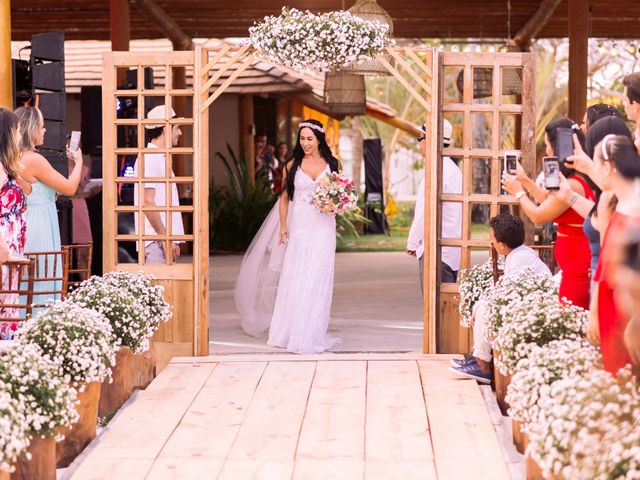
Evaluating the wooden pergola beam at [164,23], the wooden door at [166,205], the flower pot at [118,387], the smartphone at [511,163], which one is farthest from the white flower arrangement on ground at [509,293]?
the wooden pergola beam at [164,23]

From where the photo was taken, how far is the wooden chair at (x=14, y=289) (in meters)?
6.02

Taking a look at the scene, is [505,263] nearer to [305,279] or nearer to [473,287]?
[473,287]

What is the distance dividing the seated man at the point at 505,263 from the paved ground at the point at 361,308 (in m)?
1.22

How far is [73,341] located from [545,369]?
2.27 meters

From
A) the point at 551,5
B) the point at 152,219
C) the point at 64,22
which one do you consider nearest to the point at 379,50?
the point at 152,219

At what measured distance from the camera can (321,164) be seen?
28.7ft

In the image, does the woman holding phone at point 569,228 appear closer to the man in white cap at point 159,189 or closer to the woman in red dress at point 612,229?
the woman in red dress at point 612,229

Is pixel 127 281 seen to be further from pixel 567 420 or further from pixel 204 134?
pixel 567 420

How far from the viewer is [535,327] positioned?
216 inches

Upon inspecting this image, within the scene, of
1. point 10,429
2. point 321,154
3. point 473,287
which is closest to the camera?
point 10,429

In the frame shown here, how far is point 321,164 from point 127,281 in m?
1.97

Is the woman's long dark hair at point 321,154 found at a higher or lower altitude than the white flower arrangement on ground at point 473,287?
higher

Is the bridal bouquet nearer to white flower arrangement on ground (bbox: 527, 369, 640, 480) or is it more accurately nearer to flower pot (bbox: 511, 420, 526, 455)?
flower pot (bbox: 511, 420, 526, 455)

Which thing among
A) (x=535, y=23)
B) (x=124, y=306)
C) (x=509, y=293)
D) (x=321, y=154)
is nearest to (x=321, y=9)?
(x=535, y=23)
